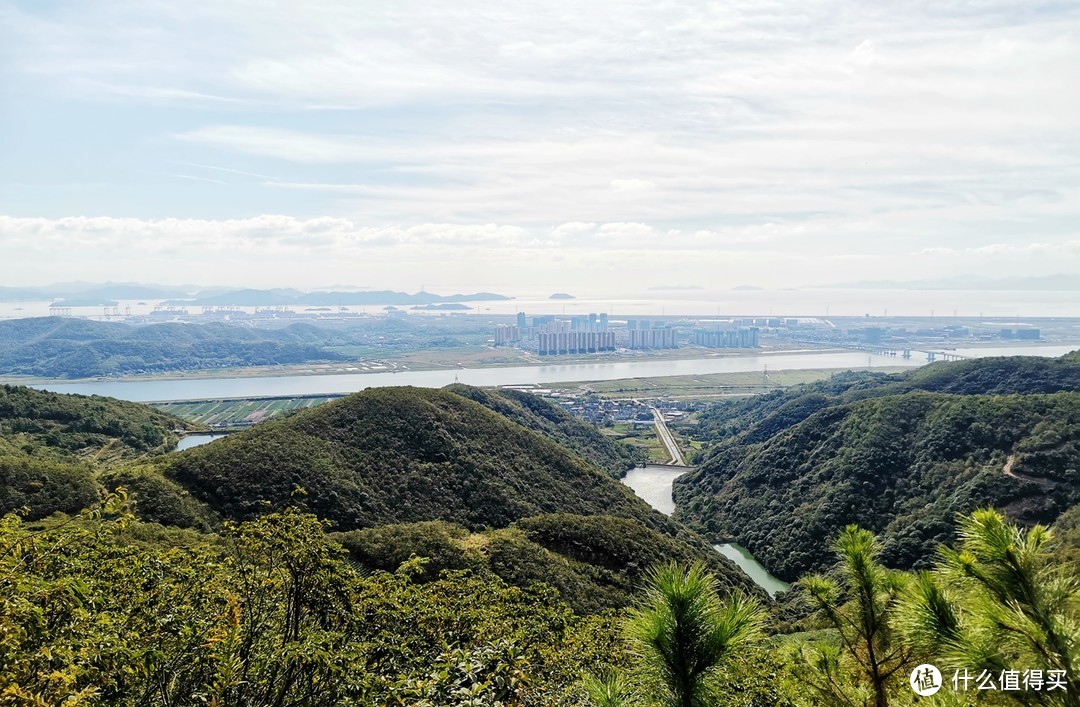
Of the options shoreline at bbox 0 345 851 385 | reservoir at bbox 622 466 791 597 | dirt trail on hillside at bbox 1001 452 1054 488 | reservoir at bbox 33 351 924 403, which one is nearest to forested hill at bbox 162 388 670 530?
reservoir at bbox 622 466 791 597

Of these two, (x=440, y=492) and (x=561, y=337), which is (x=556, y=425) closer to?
(x=440, y=492)

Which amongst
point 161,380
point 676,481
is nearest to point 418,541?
point 676,481

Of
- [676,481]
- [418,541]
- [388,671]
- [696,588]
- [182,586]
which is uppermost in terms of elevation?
[696,588]

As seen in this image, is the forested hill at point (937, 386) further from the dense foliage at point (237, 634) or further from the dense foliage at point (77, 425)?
the dense foliage at point (237, 634)

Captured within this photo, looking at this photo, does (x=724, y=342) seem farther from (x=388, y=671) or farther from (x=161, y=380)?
(x=388, y=671)

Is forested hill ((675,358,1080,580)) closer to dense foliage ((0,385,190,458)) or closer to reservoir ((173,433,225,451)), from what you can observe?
reservoir ((173,433,225,451))
